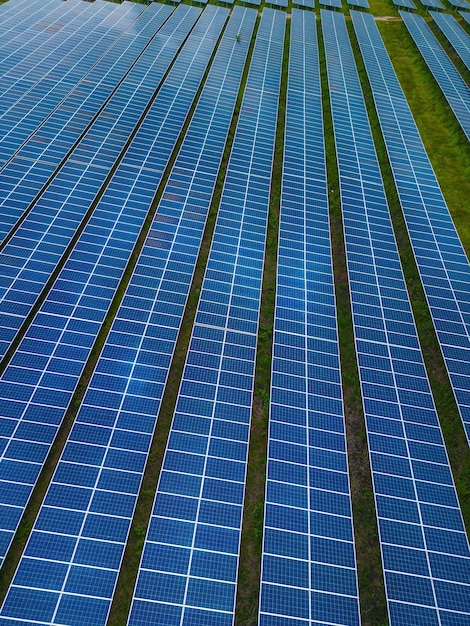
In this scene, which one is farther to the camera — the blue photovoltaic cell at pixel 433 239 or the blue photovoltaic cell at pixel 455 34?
the blue photovoltaic cell at pixel 455 34

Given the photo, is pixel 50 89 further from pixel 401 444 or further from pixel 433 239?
pixel 401 444

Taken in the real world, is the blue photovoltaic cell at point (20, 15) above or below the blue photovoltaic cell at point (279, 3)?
below

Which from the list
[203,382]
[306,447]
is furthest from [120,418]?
[306,447]

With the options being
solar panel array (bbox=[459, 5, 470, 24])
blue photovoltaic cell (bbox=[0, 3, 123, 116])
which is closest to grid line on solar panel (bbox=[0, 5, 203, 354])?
blue photovoltaic cell (bbox=[0, 3, 123, 116])

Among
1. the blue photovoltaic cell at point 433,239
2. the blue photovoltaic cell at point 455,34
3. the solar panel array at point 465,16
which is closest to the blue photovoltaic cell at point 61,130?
the blue photovoltaic cell at point 433,239

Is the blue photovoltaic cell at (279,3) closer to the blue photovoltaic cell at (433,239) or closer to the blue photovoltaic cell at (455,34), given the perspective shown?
the blue photovoltaic cell at (455,34)

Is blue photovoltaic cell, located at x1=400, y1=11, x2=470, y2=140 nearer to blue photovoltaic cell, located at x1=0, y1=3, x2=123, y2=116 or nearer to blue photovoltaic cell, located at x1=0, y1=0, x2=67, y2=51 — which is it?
blue photovoltaic cell, located at x1=0, y1=3, x2=123, y2=116

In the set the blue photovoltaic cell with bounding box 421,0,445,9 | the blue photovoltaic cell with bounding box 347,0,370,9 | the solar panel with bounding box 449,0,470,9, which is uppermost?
the solar panel with bounding box 449,0,470,9
